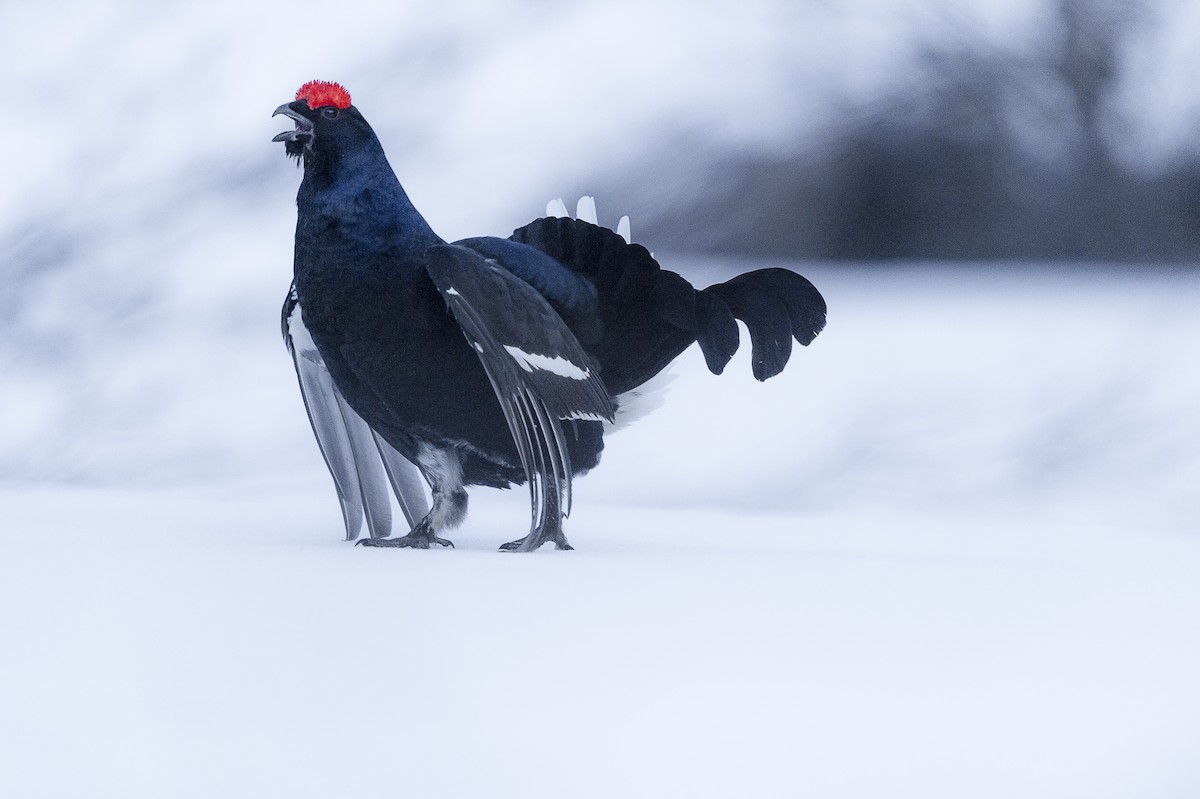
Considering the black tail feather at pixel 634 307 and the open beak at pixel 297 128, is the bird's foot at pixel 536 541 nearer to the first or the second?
the black tail feather at pixel 634 307

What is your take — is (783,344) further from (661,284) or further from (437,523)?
(437,523)

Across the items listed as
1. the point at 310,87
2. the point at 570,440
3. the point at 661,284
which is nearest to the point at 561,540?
the point at 570,440

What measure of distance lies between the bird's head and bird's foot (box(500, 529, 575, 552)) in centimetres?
25

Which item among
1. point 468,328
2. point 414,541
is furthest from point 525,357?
point 414,541

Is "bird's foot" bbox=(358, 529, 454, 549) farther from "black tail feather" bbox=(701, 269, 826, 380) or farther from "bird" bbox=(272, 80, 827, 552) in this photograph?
"black tail feather" bbox=(701, 269, 826, 380)

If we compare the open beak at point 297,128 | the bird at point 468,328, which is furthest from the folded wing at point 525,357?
the open beak at point 297,128

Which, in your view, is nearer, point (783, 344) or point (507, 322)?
point (507, 322)

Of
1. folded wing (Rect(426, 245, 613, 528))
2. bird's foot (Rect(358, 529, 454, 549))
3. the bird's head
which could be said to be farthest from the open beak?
bird's foot (Rect(358, 529, 454, 549))

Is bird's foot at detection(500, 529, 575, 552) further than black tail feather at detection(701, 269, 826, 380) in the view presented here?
No

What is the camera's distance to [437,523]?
828mm

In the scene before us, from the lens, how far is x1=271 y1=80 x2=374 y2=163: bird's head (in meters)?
0.78

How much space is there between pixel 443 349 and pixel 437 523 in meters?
0.12

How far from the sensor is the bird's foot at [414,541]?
2.69 feet

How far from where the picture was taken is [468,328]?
2.39 feet
